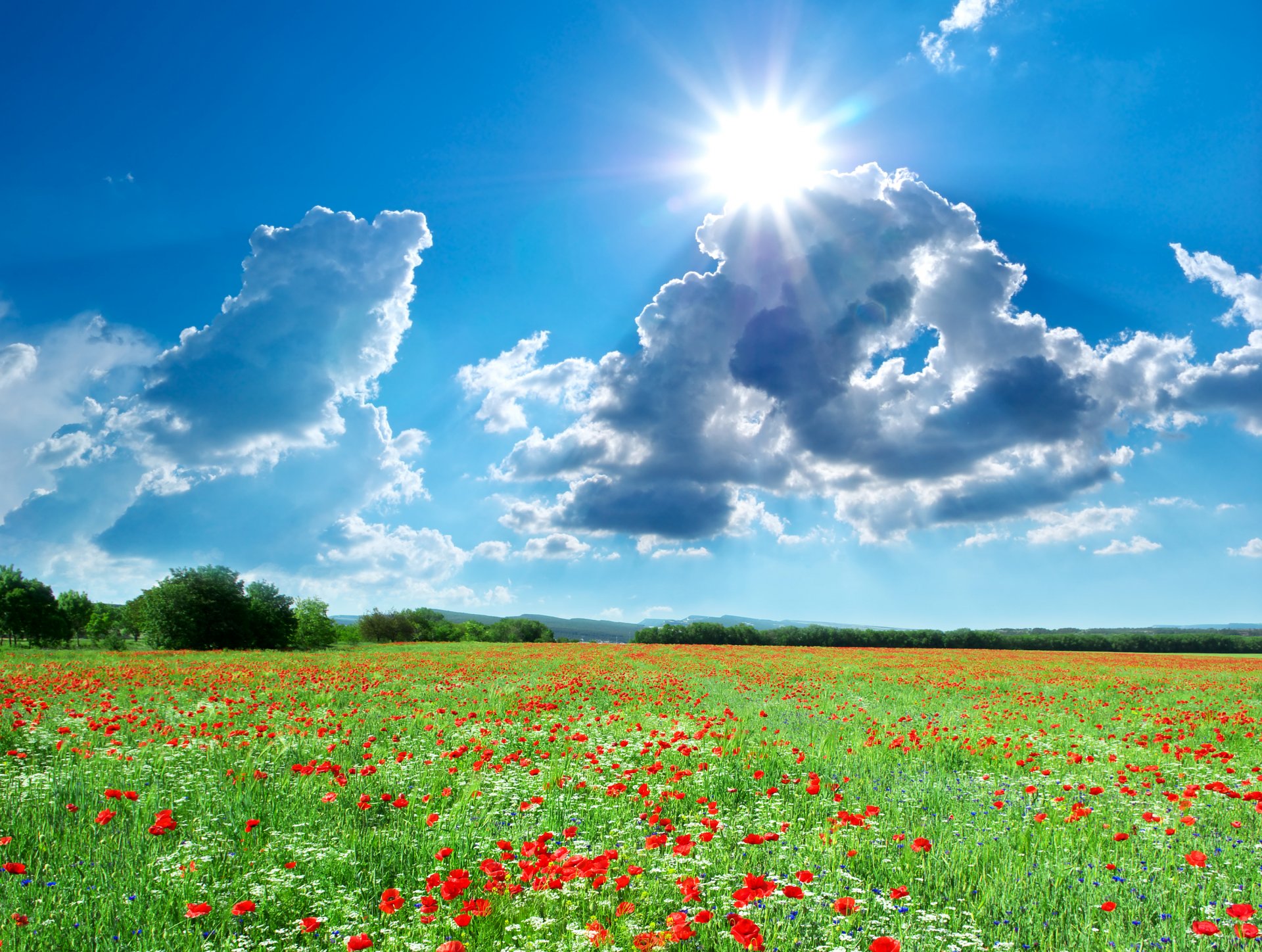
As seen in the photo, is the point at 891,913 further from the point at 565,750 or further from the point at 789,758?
the point at 565,750

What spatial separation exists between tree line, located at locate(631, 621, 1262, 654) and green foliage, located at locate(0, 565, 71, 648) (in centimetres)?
6440

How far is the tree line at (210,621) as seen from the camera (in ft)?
162

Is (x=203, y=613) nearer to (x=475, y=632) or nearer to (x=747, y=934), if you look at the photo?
(x=475, y=632)

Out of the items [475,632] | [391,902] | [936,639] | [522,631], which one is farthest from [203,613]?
[936,639]

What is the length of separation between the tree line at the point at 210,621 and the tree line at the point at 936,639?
67.6 ft

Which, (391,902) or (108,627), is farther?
(108,627)

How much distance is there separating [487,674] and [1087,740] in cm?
1689

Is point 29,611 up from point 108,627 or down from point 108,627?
up

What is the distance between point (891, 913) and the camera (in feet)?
16.4

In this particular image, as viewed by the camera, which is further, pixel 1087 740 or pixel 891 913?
pixel 1087 740

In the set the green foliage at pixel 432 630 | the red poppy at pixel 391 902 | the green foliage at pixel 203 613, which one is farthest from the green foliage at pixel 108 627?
the red poppy at pixel 391 902

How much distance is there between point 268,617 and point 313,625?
16.7 meters

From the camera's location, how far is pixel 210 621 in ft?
165

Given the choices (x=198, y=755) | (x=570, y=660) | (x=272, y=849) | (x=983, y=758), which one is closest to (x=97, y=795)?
(x=198, y=755)
